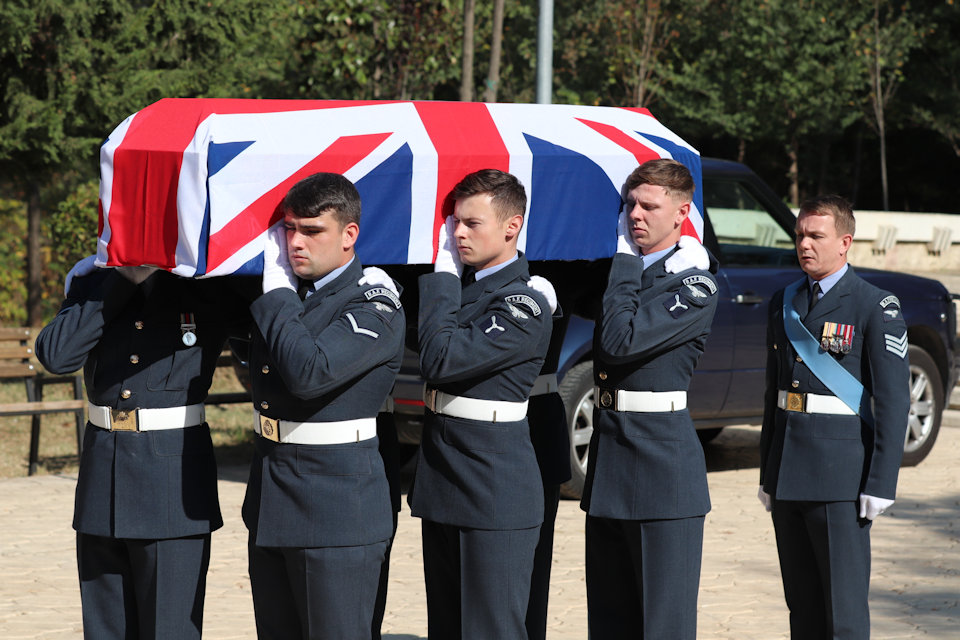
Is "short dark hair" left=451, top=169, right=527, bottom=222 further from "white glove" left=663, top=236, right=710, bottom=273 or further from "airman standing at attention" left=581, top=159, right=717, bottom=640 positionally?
"white glove" left=663, top=236, right=710, bottom=273

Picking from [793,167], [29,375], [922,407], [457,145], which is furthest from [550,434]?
[793,167]

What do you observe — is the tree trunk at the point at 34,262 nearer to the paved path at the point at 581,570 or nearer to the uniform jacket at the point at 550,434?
the paved path at the point at 581,570

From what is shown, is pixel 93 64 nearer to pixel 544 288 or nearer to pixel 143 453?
pixel 143 453

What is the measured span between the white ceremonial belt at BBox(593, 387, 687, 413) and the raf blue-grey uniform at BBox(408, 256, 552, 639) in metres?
0.36

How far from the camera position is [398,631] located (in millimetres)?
5266

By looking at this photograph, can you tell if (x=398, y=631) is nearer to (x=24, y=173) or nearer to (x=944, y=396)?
(x=944, y=396)

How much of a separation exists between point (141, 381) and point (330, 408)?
2.23 ft

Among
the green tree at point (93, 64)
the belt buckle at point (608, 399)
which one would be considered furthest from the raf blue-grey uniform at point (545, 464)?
the green tree at point (93, 64)

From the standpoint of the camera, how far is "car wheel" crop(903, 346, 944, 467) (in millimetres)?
8930

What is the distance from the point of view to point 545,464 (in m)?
4.39

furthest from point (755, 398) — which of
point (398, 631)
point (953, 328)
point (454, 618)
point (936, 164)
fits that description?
point (936, 164)

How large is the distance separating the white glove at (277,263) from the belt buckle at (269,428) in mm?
376

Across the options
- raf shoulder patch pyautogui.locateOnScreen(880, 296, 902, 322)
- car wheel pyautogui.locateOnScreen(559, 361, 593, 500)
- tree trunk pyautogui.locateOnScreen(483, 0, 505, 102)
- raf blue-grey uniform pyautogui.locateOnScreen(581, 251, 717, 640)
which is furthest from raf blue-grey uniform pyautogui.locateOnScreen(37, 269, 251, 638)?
tree trunk pyautogui.locateOnScreen(483, 0, 505, 102)

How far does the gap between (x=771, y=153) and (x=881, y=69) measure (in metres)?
4.72
